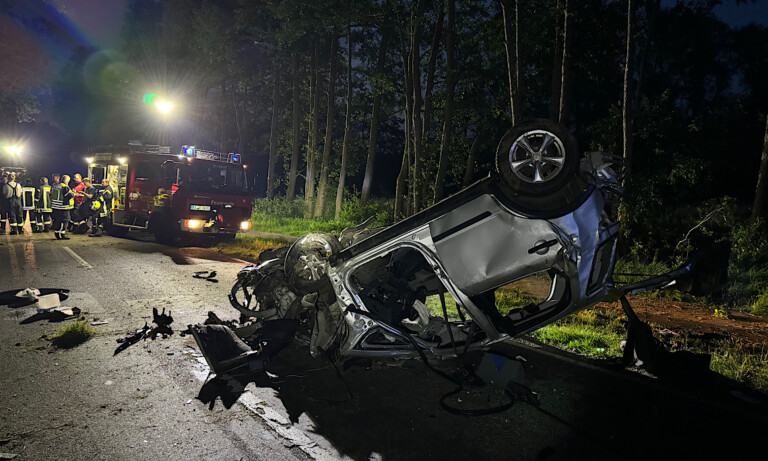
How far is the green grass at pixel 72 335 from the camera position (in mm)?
4896

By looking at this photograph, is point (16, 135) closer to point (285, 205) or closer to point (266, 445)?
point (285, 205)

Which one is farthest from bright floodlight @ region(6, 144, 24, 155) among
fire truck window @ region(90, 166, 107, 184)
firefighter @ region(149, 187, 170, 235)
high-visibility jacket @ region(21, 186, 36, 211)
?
firefighter @ region(149, 187, 170, 235)

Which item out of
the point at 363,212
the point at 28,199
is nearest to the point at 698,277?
the point at 363,212

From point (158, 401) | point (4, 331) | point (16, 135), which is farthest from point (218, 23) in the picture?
point (16, 135)

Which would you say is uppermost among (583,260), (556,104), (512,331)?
(556,104)

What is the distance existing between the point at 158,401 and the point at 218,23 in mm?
27535

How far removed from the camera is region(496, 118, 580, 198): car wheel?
10.4 feet

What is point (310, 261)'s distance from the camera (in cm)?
430

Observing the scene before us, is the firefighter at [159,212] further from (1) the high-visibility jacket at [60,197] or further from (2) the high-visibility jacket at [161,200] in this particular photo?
(1) the high-visibility jacket at [60,197]

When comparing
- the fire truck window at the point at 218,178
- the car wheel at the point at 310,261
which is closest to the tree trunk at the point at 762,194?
the car wheel at the point at 310,261

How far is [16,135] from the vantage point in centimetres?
5112

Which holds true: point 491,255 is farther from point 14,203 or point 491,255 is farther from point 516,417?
point 14,203

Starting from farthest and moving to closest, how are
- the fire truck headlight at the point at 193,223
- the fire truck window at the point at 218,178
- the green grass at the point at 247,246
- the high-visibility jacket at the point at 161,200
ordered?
the high-visibility jacket at the point at 161,200 < the fire truck window at the point at 218,178 < the fire truck headlight at the point at 193,223 < the green grass at the point at 247,246

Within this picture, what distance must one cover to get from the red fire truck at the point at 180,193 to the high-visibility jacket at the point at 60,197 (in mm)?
1371
